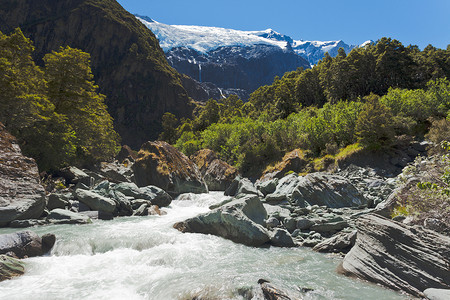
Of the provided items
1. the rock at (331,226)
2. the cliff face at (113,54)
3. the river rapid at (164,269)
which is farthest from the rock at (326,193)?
the cliff face at (113,54)

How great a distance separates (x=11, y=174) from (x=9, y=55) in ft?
45.5

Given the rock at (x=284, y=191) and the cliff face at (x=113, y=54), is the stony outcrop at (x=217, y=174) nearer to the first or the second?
the rock at (x=284, y=191)

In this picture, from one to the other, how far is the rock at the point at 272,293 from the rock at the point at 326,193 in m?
9.47

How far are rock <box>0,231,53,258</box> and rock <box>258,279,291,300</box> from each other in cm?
848

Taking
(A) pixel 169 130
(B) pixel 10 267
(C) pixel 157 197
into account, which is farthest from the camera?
(A) pixel 169 130

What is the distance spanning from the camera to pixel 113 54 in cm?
10831

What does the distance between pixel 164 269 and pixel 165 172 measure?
1473 centimetres

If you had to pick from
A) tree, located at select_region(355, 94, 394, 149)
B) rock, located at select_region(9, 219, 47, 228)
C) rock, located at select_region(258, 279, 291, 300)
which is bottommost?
rock, located at select_region(9, 219, 47, 228)

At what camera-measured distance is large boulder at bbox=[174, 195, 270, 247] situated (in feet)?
35.6

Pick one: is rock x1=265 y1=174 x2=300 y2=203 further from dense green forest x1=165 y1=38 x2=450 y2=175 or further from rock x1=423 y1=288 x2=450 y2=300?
rock x1=423 y1=288 x2=450 y2=300

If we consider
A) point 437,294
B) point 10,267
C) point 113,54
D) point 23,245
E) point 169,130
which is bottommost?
point 23,245

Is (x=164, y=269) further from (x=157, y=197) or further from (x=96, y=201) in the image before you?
(x=157, y=197)

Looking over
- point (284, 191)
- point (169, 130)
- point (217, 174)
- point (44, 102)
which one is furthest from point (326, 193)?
point (169, 130)

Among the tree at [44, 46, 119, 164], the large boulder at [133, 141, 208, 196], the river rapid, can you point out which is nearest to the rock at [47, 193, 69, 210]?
the river rapid
